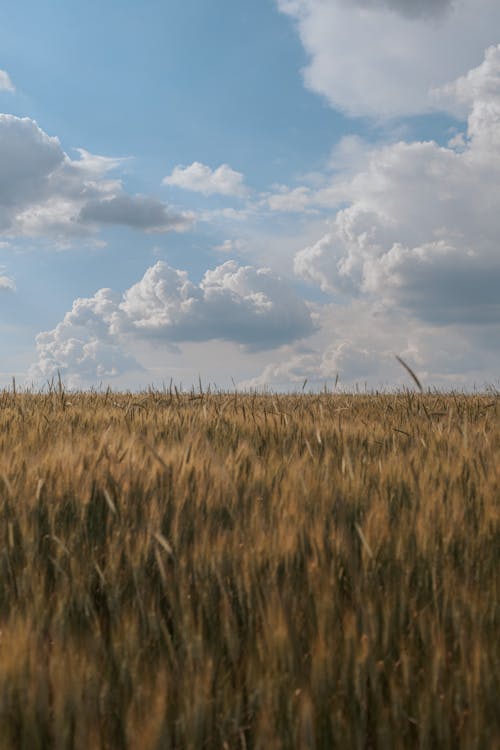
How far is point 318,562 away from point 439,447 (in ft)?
6.19

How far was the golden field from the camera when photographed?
1.24m

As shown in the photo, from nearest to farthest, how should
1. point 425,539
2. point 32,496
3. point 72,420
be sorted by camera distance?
point 425,539 < point 32,496 < point 72,420

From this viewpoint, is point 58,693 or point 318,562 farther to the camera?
point 318,562

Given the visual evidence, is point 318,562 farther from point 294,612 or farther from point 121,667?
point 121,667

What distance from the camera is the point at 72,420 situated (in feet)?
14.9

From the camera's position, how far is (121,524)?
77.0 inches

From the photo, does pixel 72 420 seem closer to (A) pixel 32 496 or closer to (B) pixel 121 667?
(A) pixel 32 496

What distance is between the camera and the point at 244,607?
158 centimetres

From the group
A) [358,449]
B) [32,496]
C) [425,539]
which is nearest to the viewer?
[425,539]

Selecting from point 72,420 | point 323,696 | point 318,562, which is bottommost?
point 323,696

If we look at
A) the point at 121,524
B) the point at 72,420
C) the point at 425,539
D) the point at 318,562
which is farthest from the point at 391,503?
the point at 72,420

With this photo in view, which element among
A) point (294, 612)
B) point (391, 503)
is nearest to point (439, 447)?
point (391, 503)

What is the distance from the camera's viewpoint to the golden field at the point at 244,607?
4.08 feet

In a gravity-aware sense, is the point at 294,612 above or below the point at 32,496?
below
